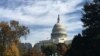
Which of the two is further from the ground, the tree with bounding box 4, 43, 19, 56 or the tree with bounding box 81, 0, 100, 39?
the tree with bounding box 81, 0, 100, 39

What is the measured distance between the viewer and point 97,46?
5216 centimetres

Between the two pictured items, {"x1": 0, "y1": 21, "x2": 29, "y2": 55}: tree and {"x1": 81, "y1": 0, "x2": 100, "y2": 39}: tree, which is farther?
{"x1": 0, "y1": 21, "x2": 29, "y2": 55}: tree

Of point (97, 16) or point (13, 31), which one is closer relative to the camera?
point (97, 16)

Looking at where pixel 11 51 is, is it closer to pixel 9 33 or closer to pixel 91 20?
pixel 9 33

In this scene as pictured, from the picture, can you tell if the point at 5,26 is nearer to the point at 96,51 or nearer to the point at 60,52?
the point at 96,51

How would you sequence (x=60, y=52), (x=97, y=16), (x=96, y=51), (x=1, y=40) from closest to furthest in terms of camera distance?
(x=96, y=51), (x=97, y=16), (x=1, y=40), (x=60, y=52)

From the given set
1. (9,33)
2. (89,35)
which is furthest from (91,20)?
(9,33)

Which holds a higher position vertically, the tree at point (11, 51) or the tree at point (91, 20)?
the tree at point (91, 20)

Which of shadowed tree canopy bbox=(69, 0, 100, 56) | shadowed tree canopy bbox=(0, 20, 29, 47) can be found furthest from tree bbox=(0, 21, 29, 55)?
shadowed tree canopy bbox=(69, 0, 100, 56)

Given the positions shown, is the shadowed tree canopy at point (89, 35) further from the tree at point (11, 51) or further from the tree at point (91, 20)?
the tree at point (11, 51)

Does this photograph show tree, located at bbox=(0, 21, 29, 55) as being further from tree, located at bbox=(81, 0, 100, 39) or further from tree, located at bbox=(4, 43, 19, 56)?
tree, located at bbox=(81, 0, 100, 39)

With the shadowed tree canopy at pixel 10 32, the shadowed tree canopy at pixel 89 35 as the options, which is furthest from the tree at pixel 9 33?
the shadowed tree canopy at pixel 89 35

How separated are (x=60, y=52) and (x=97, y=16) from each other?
71.6m

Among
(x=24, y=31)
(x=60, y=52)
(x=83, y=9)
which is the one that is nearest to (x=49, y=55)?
(x=60, y=52)
